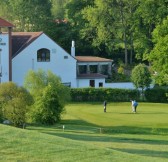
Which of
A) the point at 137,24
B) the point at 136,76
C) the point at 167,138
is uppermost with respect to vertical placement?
the point at 137,24

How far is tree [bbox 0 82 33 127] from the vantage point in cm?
3322

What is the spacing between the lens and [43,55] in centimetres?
6228

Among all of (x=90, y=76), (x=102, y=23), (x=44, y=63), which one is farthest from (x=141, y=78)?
(x=102, y=23)

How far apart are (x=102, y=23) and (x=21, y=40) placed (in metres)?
12.8

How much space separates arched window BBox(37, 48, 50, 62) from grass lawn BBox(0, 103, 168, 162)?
11419 mm

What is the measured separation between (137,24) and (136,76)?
49.3ft

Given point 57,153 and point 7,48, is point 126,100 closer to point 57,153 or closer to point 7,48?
point 7,48

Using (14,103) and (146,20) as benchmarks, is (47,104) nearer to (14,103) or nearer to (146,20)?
(14,103)

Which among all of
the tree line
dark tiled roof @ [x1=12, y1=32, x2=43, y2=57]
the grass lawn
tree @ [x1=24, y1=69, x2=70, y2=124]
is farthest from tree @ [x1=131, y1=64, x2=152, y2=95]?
tree @ [x1=24, y1=69, x2=70, y2=124]

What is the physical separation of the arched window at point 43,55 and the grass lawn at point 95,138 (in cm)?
1142

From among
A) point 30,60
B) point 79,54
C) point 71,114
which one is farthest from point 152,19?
point 71,114

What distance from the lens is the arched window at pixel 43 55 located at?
203 ft

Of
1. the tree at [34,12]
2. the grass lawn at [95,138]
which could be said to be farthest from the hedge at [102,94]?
the tree at [34,12]

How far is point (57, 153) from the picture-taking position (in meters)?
14.8
